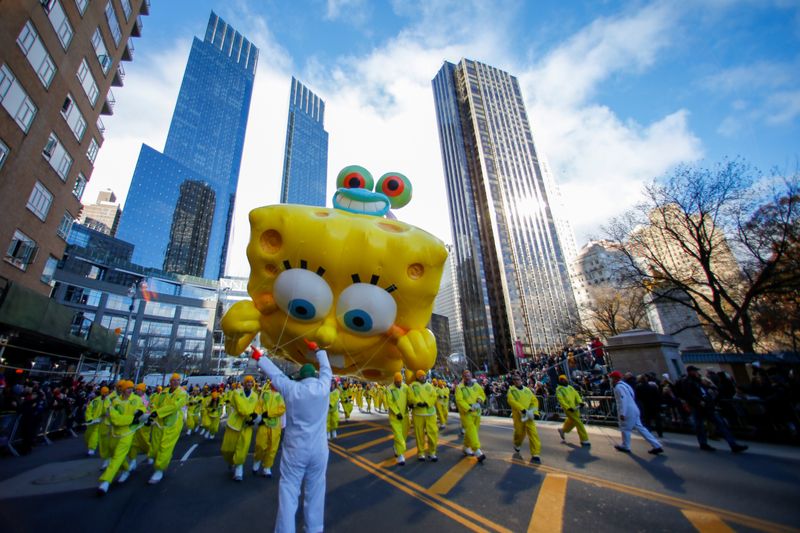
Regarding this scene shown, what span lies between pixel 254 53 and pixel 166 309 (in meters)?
134

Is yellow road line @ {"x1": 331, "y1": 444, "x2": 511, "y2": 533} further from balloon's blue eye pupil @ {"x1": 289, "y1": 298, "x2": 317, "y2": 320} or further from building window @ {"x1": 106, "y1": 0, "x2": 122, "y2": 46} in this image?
building window @ {"x1": 106, "y1": 0, "x2": 122, "y2": 46}

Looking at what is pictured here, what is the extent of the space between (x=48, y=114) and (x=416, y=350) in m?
19.7

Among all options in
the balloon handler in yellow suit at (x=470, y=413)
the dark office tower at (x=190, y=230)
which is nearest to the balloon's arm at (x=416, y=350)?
the balloon handler in yellow suit at (x=470, y=413)

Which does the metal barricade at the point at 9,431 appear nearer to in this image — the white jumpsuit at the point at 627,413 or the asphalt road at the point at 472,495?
the asphalt road at the point at 472,495

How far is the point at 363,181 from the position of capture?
6230 mm

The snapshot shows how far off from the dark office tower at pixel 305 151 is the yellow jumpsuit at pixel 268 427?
135 m

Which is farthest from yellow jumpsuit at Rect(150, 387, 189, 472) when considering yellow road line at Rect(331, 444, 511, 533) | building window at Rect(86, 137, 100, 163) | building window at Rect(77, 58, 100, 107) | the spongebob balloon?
building window at Rect(86, 137, 100, 163)

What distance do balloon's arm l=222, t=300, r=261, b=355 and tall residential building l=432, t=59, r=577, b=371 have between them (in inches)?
2593

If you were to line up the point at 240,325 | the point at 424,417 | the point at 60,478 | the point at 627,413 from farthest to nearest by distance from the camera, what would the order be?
the point at 424,417 < the point at 627,413 < the point at 60,478 < the point at 240,325

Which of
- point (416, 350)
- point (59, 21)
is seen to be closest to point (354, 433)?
point (416, 350)

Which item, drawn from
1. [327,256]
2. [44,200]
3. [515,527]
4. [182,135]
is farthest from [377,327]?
[182,135]

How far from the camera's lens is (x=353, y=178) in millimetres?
6168

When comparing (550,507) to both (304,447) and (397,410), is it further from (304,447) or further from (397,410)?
(397,410)

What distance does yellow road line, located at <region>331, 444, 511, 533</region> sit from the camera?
376cm
